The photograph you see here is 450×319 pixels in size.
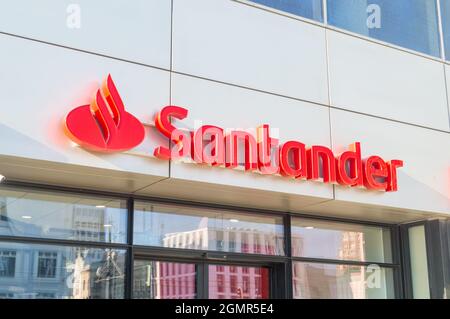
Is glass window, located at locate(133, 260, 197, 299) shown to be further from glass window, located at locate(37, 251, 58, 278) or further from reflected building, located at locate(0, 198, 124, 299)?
glass window, located at locate(37, 251, 58, 278)

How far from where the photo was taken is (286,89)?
9.28 meters

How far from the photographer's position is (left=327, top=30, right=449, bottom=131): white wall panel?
9.95 metres

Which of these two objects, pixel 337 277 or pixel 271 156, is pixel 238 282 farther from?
pixel 271 156

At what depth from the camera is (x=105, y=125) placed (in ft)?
24.6

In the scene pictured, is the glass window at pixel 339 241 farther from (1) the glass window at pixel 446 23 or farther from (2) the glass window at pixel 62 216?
(1) the glass window at pixel 446 23

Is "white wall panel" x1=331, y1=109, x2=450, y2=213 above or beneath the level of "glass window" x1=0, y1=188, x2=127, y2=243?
above

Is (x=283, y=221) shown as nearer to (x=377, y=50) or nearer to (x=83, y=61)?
(x=377, y=50)

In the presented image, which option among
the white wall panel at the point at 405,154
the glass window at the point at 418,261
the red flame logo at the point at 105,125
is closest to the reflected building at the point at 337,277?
the glass window at the point at 418,261

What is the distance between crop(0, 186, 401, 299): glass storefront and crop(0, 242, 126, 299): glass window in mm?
12

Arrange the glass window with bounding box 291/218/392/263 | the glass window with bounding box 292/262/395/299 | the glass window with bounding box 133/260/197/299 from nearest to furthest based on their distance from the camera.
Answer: the glass window with bounding box 133/260/197/299 < the glass window with bounding box 292/262/395/299 < the glass window with bounding box 291/218/392/263

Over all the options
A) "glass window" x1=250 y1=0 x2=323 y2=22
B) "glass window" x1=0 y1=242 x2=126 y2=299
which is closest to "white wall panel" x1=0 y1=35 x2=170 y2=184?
"glass window" x1=0 y1=242 x2=126 y2=299

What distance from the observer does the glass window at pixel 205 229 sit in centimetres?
881

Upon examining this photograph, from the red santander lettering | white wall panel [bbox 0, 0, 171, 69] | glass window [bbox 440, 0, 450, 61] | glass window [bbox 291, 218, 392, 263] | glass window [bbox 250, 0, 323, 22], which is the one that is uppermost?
glass window [bbox 440, 0, 450, 61]

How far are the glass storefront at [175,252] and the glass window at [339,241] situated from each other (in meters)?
0.02
